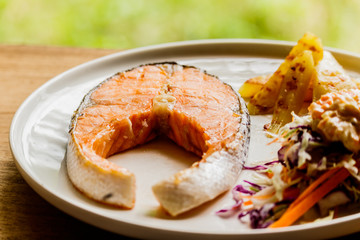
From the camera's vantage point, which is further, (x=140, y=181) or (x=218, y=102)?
(x=218, y=102)

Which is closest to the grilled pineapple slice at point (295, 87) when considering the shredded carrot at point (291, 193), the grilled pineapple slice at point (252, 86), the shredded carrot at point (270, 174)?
the grilled pineapple slice at point (252, 86)

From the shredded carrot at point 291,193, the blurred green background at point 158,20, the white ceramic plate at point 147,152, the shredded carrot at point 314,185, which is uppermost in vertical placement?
the shredded carrot at point 314,185

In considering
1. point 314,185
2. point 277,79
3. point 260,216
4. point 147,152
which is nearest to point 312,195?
point 314,185

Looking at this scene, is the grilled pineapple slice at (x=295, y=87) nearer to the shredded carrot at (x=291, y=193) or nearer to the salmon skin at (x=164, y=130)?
the salmon skin at (x=164, y=130)

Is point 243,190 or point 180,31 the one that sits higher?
point 243,190

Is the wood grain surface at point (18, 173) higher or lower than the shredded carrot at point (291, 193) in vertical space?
lower

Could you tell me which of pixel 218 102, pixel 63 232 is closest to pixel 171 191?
pixel 63 232

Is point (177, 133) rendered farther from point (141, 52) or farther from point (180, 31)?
point (180, 31)

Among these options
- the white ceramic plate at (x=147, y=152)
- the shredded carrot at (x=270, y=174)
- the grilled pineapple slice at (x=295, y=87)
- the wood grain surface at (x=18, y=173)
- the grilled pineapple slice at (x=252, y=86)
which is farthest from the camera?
the grilled pineapple slice at (x=252, y=86)
